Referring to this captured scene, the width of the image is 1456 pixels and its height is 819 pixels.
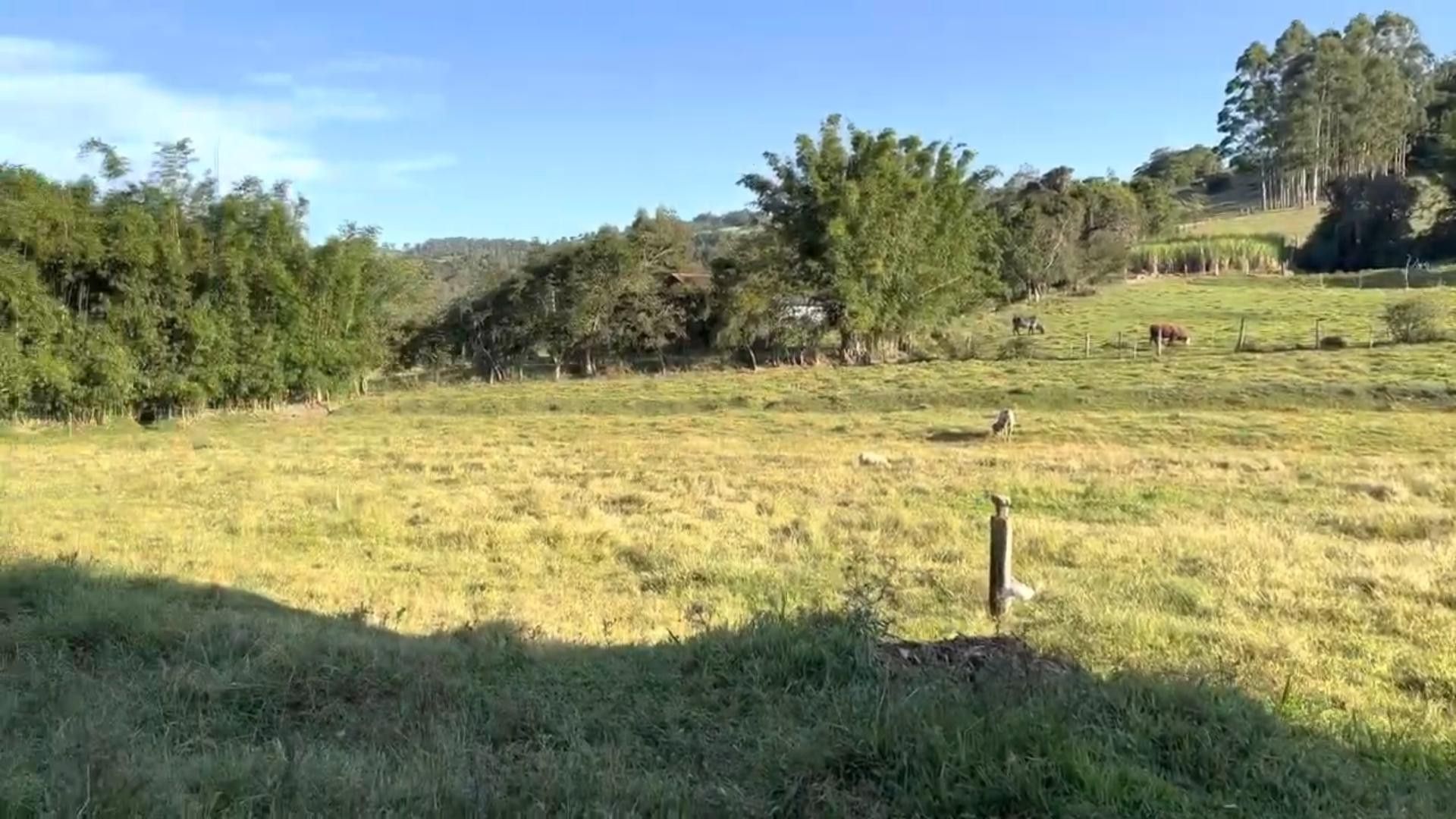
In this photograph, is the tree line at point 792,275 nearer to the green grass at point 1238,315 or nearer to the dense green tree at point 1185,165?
the green grass at point 1238,315

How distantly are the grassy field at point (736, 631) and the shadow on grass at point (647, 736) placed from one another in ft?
0.06

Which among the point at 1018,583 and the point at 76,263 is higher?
the point at 76,263


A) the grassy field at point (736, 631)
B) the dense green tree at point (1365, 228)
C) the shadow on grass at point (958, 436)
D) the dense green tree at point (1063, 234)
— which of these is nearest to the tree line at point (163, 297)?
the grassy field at point (736, 631)

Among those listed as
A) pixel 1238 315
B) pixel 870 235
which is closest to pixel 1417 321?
pixel 1238 315

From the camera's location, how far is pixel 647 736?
427 cm

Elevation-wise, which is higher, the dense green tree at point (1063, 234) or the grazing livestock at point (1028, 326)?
the dense green tree at point (1063, 234)

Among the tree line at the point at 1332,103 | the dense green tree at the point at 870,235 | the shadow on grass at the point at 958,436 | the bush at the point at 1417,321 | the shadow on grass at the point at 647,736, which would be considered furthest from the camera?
the tree line at the point at 1332,103

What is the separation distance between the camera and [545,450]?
72.5 ft

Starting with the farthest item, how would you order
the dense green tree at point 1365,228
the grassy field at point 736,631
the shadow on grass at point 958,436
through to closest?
the dense green tree at point 1365,228 < the shadow on grass at point 958,436 < the grassy field at point 736,631

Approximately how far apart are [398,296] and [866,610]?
1722 inches

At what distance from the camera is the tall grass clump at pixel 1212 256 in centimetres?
6650

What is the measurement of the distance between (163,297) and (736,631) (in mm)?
31843

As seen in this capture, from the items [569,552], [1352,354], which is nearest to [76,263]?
[569,552]

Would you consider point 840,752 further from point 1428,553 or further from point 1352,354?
point 1352,354
